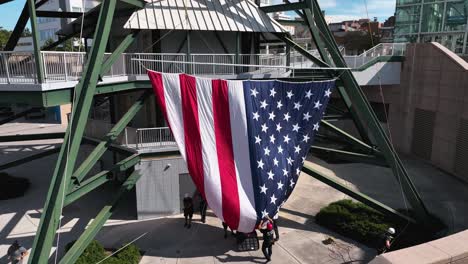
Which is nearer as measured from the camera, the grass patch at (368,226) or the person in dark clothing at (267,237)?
the person in dark clothing at (267,237)

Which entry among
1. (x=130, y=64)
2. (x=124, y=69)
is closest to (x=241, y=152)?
(x=124, y=69)

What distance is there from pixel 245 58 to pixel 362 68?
10.3m

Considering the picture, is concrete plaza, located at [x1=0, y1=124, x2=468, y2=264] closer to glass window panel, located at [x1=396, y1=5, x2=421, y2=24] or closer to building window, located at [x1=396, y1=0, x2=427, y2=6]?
glass window panel, located at [x1=396, y1=5, x2=421, y2=24]

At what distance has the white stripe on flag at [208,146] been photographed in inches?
403

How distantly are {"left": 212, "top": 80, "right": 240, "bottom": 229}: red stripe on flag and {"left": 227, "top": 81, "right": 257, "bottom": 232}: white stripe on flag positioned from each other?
119 millimetres

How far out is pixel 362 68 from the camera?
25.4 meters

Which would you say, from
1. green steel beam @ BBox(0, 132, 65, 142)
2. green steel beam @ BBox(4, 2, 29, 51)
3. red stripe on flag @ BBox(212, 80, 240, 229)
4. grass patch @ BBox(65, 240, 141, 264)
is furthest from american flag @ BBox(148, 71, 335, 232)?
green steel beam @ BBox(0, 132, 65, 142)

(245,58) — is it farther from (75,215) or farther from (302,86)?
(75,215)

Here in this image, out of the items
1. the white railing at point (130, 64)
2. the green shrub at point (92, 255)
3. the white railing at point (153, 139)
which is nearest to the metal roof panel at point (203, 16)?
the white railing at point (130, 64)

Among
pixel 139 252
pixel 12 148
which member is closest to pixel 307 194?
pixel 139 252

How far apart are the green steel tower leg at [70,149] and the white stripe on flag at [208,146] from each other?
346 cm

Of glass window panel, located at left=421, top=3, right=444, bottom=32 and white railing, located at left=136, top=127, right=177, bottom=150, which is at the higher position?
glass window panel, located at left=421, top=3, right=444, bottom=32

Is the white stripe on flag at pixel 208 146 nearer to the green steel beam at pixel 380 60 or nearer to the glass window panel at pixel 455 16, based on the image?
the green steel beam at pixel 380 60

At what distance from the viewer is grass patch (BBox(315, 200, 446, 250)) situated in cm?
1355
